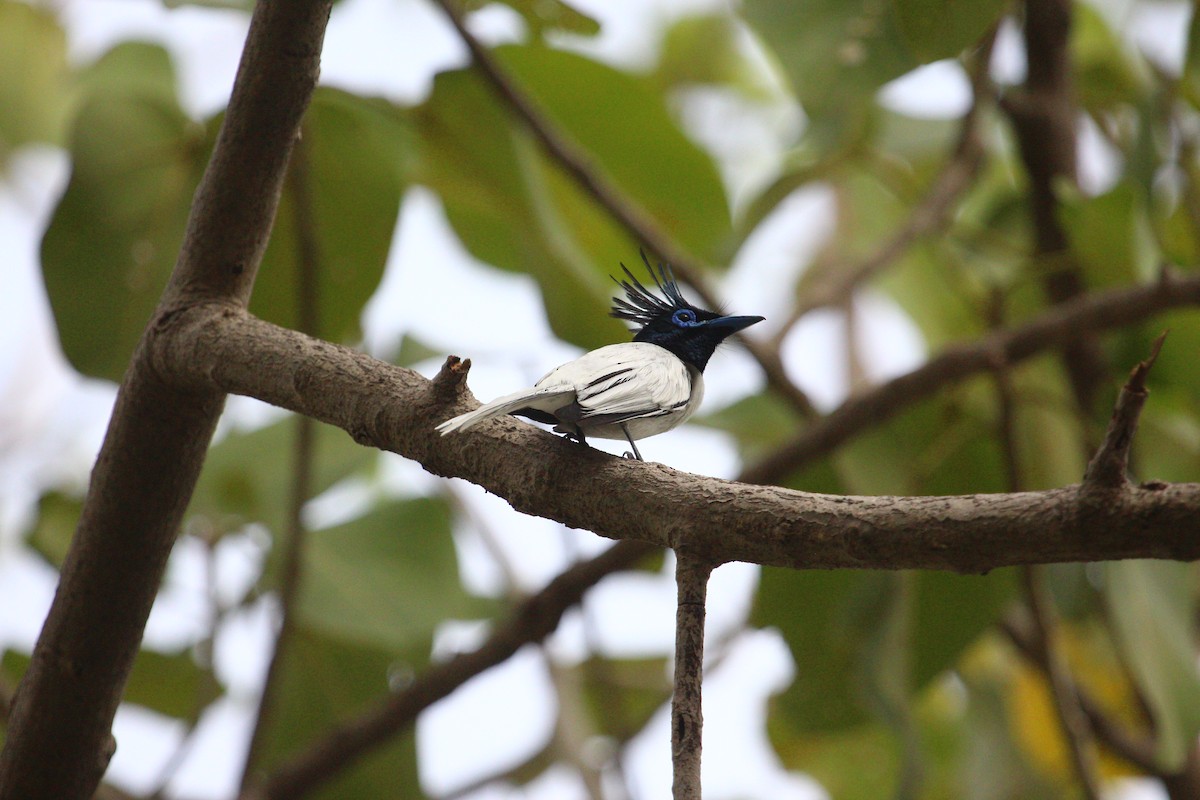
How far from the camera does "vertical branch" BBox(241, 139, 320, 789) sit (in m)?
1.84

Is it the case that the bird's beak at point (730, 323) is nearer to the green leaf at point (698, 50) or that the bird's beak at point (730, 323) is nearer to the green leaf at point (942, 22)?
the green leaf at point (942, 22)

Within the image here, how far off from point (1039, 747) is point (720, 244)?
161cm

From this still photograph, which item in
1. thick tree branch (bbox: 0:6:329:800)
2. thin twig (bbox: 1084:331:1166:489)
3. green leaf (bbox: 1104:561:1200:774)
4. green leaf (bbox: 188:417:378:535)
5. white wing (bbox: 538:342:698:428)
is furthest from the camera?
green leaf (bbox: 188:417:378:535)

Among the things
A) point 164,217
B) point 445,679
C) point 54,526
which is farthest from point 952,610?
point 54,526

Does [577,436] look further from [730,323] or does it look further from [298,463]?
[298,463]

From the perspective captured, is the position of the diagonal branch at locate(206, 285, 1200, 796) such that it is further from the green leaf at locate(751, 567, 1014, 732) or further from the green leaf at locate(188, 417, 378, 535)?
the green leaf at locate(188, 417, 378, 535)

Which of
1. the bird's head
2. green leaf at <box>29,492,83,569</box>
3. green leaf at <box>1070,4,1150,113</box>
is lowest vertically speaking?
the bird's head

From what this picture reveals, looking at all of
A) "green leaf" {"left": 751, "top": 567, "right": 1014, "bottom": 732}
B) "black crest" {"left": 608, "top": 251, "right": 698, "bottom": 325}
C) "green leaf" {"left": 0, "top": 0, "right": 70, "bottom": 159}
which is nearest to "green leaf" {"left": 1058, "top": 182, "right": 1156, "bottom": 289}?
"green leaf" {"left": 751, "top": 567, "right": 1014, "bottom": 732}

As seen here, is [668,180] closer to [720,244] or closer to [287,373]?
[720,244]

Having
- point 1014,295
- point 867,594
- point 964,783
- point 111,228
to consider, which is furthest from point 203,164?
point 964,783

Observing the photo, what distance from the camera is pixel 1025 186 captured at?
9.56 feet

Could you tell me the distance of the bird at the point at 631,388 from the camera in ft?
3.46

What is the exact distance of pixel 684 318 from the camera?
1.43 meters

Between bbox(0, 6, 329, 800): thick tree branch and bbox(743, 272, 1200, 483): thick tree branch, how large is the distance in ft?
3.65
